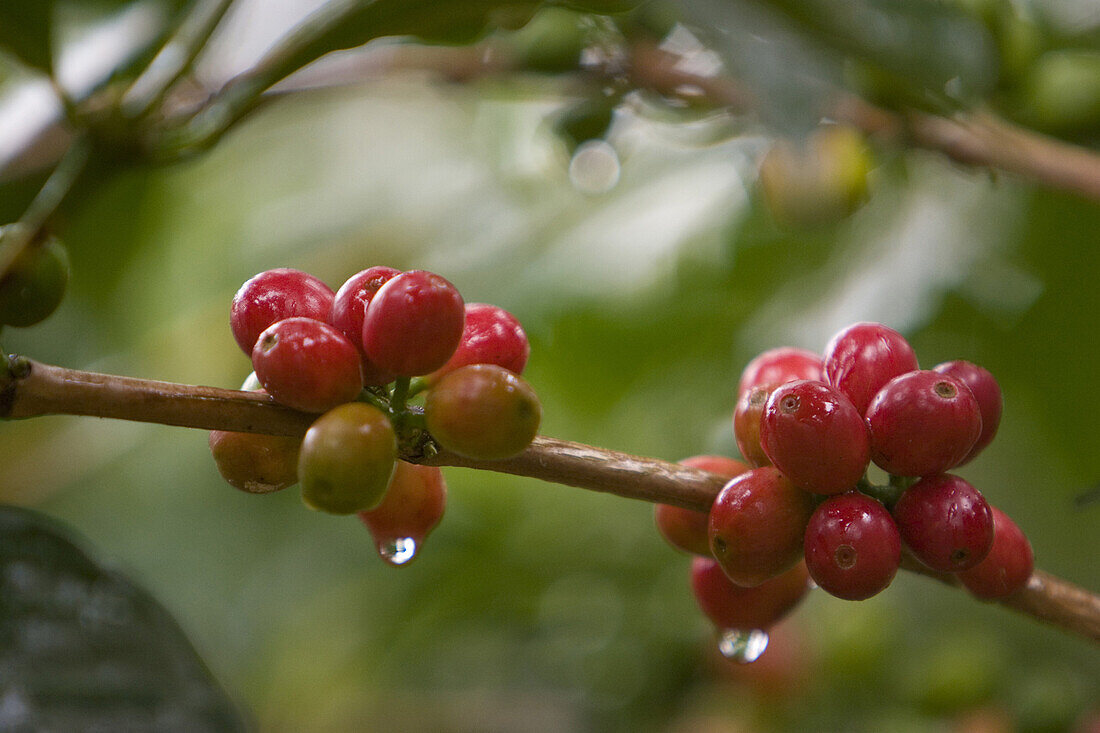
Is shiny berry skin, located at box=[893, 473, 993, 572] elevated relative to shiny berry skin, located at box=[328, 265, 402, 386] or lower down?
lower down

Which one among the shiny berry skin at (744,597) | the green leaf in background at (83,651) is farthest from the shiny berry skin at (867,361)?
the green leaf in background at (83,651)

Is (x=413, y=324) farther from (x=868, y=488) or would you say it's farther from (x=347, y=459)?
(x=868, y=488)

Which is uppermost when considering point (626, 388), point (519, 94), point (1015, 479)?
point (519, 94)

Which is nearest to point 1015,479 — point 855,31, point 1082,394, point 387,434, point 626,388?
point 1082,394

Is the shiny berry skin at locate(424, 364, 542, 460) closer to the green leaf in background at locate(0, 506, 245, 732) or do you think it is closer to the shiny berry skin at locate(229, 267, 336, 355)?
the shiny berry skin at locate(229, 267, 336, 355)

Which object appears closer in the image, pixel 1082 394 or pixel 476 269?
pixel 1082 394

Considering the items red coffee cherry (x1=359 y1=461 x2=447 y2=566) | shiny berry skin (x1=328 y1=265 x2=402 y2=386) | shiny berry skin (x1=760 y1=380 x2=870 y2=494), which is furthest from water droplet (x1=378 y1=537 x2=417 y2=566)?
shiny berry skin (x1=760 y1=380 x2=870 y2=494)

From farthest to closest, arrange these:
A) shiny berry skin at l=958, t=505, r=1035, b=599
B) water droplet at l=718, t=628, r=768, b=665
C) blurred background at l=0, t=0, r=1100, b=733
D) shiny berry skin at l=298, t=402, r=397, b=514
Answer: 1. blurred background at l=0, t=0, r=1100, b=733
2. water droplet at l=718, t=628, r=768, b=665
3. shiny berry skin at l=958, t=505, r=1035, b=599
4. shiny berry skin at l=298, t=402, r=397, b=514

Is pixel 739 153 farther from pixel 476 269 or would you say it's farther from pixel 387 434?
pixel 387 434
